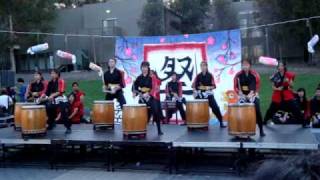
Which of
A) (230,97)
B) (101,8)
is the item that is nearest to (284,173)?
(230,97)

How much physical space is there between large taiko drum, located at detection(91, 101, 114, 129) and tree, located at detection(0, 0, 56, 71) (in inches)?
858

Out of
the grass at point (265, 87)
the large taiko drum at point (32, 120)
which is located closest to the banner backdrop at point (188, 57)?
the large taiko drum at point (32, 120)

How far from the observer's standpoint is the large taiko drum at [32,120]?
8.67m

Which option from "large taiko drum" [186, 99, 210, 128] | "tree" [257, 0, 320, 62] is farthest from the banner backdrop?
"tree" [257, 0, 320, 62]

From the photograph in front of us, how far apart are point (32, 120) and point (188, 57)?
447cm

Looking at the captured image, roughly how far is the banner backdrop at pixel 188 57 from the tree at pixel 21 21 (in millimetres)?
19078

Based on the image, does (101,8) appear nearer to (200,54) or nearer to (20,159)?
(200,54)

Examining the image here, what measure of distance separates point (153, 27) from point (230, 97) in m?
19.9

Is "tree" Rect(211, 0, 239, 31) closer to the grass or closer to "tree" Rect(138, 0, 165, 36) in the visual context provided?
"tree" Rect(138, 0, 165, 36)

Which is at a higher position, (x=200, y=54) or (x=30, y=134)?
(x=200, y=54)

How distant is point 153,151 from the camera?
9.78 meters

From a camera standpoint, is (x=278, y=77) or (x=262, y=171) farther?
(x=278, y=77)

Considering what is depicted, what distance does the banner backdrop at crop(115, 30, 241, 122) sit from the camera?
11500 mm

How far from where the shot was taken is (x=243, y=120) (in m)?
7.63
